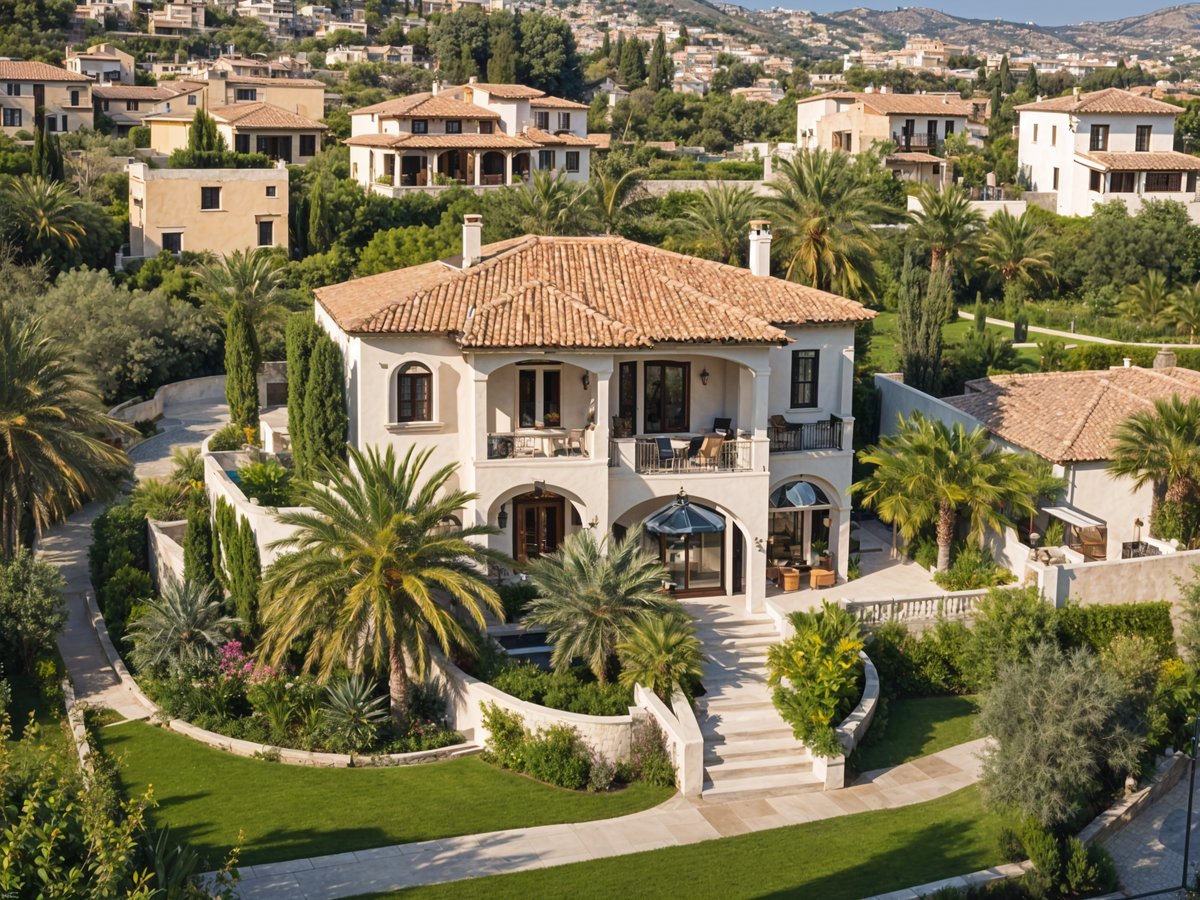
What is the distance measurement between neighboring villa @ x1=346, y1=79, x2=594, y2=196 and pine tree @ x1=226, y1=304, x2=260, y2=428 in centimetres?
3040

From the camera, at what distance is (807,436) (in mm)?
35312

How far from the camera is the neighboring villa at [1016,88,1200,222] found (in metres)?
76.4

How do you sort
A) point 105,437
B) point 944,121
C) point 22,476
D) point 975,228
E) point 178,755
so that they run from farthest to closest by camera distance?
point 944,121 → point 975,228 → point 105,437 → point 22,476 → point 178,755

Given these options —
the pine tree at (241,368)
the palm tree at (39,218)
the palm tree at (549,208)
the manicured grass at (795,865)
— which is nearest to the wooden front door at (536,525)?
the manicured grass at (795,865)

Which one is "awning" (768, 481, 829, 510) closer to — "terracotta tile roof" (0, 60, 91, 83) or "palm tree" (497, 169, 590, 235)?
"palm tree" (497, 169, 590, 235)

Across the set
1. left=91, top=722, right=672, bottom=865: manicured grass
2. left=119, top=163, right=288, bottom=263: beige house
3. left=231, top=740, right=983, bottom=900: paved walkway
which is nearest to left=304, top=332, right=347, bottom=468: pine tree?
left=91, top=722, right=672, bottom=865: manicured grass

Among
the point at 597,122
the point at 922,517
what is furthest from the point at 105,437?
the point at 597,122

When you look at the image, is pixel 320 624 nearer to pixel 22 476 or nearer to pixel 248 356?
pixel 22 476

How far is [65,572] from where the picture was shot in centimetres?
3956

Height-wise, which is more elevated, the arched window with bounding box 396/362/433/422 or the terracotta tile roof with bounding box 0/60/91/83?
the terracotta tile roof with bounding box 0/60/91/83

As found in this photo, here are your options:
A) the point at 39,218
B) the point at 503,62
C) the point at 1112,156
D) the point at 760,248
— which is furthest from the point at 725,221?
the point at 503,62

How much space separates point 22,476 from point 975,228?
136 feet

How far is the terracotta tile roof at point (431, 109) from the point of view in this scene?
7862cm

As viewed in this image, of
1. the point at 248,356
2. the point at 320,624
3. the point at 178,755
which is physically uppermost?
the point at 248,356
